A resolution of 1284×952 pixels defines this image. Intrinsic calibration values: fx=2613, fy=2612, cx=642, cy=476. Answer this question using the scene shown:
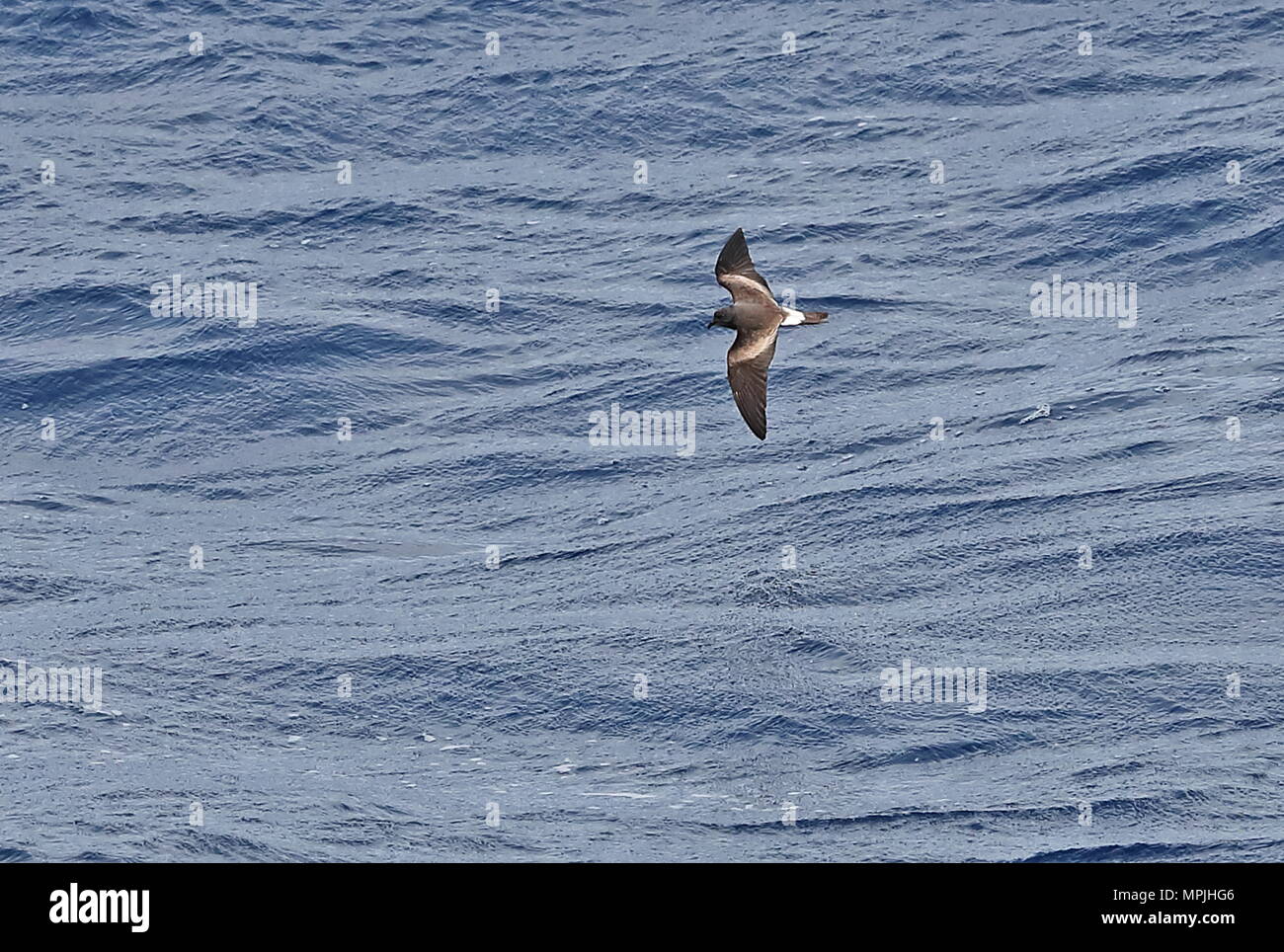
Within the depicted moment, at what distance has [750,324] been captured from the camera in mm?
29938

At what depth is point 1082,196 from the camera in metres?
54.4

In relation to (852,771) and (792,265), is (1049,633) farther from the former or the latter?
(792,265)

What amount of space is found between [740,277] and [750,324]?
4.56ft

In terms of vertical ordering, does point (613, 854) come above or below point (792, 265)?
below

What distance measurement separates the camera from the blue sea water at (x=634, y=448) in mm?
35844

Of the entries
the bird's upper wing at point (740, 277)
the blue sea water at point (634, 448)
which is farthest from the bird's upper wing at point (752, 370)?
the blue sea water at point (634, 448)

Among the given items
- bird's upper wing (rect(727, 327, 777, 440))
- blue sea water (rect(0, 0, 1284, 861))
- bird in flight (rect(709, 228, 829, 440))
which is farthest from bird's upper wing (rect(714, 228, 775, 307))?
blue sea water (rect(0, 0, 1284, 861))

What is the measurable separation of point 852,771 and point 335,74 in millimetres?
28249

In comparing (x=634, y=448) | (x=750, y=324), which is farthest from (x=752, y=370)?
(x=634, y=448)

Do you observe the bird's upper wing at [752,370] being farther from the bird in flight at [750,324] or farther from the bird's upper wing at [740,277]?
the bird's upper wing at [740,277]

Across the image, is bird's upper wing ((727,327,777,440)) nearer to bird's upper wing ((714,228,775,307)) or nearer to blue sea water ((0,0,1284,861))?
bird's upper wing ((714,228,775,307))

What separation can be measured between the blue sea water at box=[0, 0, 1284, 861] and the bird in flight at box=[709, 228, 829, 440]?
701 centimetres

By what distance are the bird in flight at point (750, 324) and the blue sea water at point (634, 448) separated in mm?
7012

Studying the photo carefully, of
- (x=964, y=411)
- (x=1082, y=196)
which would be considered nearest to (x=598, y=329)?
(x=964, y=411)
